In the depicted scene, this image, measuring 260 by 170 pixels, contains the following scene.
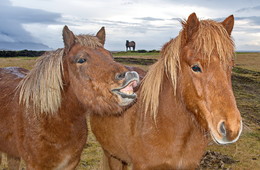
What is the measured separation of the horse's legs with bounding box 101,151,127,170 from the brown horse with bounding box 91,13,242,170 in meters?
1.24

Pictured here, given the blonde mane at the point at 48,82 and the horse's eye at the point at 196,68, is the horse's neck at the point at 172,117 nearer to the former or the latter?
the horse's eye at the point at 196,68

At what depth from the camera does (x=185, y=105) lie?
126 inches

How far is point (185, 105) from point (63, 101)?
1701 mm

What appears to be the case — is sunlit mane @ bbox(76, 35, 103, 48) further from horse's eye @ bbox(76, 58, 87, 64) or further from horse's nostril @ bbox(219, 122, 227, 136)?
horse's nostril @ bbox(219, 122, 227, 136)

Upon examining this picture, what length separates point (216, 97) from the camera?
107 inches

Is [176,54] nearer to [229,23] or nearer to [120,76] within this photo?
[120,76]

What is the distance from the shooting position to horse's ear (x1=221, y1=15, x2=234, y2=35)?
10.7ft

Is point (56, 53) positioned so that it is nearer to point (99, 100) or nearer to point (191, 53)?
point (99, 100)

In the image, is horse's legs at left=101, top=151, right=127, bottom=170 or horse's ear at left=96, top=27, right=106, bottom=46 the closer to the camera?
horse's ear at left=96, top=27, right=106, bottom=46

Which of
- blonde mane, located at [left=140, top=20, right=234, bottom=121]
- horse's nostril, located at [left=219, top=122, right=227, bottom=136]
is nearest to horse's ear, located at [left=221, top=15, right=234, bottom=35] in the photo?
blonde mane, located at [left=140, top=20, right=234, bottom=121]

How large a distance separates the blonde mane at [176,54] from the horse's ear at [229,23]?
0.54ft

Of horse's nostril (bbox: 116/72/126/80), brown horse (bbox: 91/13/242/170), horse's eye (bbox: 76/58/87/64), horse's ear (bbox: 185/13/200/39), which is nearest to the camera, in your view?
brown horse (bbox: 91/13/242/170)

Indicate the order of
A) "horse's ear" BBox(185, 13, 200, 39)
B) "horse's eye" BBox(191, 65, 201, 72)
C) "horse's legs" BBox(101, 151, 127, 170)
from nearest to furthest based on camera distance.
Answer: "horse's eye" BBox(191, 65, 201, 72) < "horse's ear" BBox(185, 13, 200, 39) < "horse's legs" BBox(101, 151, 127, 170)

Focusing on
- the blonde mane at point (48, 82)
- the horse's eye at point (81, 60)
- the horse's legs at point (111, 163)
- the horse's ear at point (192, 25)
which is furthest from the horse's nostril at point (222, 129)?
the horse's legs at point (111, 163)
